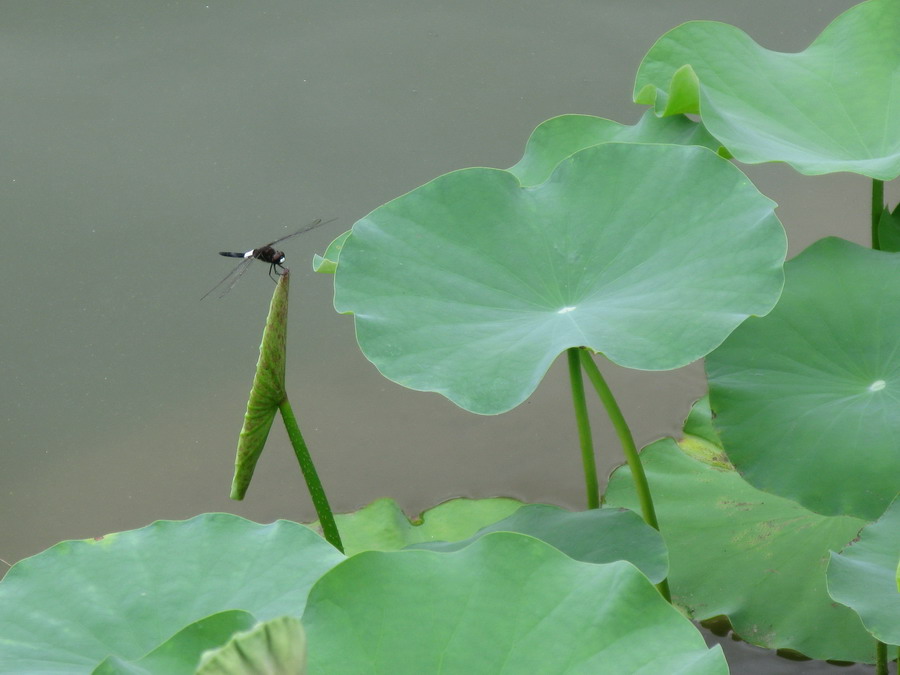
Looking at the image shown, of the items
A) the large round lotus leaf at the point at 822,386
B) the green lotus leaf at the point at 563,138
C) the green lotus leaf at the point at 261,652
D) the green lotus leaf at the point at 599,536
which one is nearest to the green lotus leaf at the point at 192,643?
the green lotus leaf at the point at 261,652

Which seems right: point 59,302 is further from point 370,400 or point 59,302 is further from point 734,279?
point 734,279

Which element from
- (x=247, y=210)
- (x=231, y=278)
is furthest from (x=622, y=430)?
(x=247, y=210)

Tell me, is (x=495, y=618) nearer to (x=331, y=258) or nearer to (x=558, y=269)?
(x=558, y=269)

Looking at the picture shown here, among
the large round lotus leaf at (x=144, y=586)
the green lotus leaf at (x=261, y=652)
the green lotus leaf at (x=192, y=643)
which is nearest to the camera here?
Result: the green lotus leaf at (x=261, y=652)

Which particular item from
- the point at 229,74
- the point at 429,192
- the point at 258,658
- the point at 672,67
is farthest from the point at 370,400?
the point at 258,658

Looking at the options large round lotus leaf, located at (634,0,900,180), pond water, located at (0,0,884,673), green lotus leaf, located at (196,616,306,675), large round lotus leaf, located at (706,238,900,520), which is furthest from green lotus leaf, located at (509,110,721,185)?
green lotus leaf, located at (196,616,306,675)

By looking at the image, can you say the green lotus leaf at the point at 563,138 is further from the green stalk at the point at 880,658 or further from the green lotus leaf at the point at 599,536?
the green stalk at the point at 880,658
